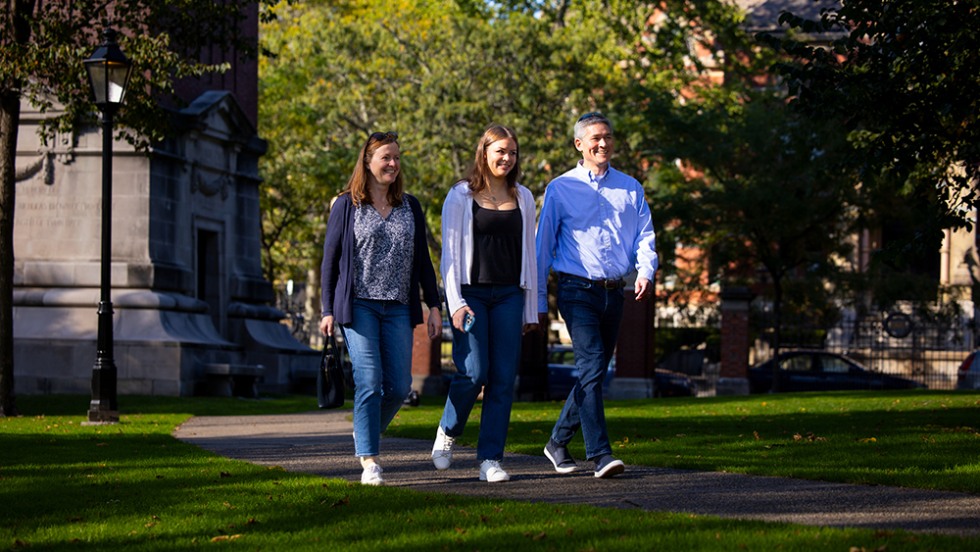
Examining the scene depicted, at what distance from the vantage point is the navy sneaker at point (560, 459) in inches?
348

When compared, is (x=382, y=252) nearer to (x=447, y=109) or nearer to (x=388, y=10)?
(x=447, y=109)

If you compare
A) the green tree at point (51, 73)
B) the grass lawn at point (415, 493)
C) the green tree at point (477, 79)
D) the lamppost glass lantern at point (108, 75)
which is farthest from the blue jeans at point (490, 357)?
the green tree at point (477, 79)

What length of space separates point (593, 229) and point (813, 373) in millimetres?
23101

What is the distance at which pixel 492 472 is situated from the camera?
333 inches

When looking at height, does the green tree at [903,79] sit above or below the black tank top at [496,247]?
above

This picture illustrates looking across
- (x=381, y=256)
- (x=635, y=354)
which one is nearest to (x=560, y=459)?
(x=381, y=256)

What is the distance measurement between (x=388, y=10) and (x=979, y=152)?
99.2 feet

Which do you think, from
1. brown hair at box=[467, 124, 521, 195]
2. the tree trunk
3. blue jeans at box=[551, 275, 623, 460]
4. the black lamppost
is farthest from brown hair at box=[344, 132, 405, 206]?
the tree trunk

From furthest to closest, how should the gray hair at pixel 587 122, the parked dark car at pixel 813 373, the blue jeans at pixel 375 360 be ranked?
the parked dark car at pixel 813 373 < the gray hair at pixel 587 122 < the blue jeans at pixel 375 360

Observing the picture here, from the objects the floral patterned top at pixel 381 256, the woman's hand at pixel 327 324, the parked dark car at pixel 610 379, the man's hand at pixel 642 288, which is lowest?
the parked dark car at pixel 610 379

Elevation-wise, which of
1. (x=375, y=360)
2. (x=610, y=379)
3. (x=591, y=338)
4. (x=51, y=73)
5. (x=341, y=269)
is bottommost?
(x=610, y=379)

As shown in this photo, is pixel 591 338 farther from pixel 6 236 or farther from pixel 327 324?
pixel 6 236

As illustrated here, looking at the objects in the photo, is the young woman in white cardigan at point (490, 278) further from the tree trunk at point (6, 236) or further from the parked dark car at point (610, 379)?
the parked dark car at point (610, 379)

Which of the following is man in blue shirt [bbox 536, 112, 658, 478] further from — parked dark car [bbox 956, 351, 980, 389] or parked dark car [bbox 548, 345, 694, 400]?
parked dark car [bbox 956, 351, 980, 389]
